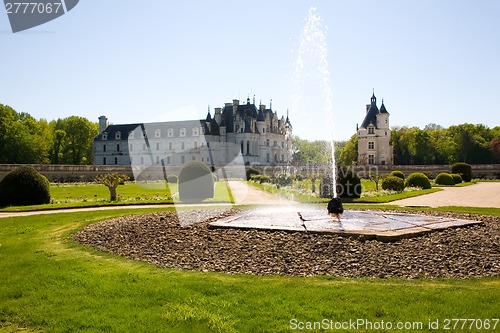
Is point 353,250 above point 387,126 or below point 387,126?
below

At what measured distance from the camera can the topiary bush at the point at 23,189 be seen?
19.6 m

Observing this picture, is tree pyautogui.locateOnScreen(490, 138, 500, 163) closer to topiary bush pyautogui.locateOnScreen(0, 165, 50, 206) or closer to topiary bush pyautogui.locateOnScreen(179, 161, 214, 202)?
topiary bush pyautogui.locateOnScreen(179, 161, 214, 202)

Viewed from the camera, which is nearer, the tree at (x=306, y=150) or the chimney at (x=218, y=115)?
the chimney at (x=218, y=115)

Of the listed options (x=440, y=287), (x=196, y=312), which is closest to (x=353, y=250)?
(x=440, y=287)

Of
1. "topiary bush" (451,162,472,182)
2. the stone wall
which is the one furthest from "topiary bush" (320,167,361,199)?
"topiary bush" (451,162,472,182)

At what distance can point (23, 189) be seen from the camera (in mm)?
19734

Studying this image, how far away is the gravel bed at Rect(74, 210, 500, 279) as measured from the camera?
260 inches

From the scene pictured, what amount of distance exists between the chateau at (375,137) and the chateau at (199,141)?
17683 millimetres

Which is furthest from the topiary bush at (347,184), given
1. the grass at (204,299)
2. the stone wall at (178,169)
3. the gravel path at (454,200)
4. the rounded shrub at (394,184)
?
the stone wall at (178,169)

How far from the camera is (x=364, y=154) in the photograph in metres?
70.0

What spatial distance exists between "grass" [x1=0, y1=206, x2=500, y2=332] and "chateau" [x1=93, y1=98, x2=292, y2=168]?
69.6 m

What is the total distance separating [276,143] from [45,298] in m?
79.2

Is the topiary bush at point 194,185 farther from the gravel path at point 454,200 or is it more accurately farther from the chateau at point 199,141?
the chateau at point 199,141

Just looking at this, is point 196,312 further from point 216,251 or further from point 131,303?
point 216,251
